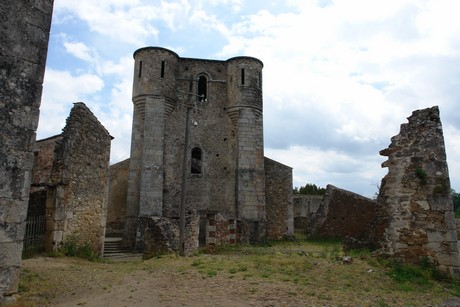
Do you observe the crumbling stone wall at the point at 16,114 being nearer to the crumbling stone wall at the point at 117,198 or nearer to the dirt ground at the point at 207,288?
the dirt ground at the point at 207,288

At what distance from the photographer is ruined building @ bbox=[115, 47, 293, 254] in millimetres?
19703

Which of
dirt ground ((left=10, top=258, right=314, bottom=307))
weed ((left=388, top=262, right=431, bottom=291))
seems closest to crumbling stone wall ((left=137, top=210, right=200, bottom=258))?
dirt ground ((left=10, top=258, right=314, bottom=307))

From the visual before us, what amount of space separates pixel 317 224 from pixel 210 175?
21.0 feet

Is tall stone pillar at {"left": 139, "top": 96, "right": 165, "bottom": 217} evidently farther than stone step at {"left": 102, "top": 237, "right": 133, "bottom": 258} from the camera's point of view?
Yes

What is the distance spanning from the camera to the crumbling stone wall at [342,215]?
19188 mm

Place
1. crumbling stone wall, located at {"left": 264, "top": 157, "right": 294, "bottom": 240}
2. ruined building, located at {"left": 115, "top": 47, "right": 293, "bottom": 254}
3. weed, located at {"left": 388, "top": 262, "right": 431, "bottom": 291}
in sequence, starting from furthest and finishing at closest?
crumbling stone wall, located at {"left": 264, "top": 157, "right": 294, "bottom": 240} → ruined building, located at {"left": 115, "top": 47, "right": 293, "bottom": 254} → weed, located at {"left": 388, "top": 262, "right": 431, "bottom": 291}

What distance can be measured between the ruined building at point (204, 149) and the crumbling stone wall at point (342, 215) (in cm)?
224

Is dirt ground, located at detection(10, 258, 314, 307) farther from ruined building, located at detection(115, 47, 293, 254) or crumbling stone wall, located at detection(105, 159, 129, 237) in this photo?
crumbling stone wall, located at detection(105, 159, 129, 237)

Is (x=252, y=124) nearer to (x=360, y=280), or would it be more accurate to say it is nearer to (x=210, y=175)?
(x=210, y=175)

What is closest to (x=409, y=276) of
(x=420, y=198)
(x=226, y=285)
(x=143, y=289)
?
(x=420, y=198)

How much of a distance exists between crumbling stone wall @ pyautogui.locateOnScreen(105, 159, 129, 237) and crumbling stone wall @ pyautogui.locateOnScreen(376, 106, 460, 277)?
593 inches

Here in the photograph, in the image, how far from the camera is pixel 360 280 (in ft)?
27.7

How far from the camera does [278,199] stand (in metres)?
22.6

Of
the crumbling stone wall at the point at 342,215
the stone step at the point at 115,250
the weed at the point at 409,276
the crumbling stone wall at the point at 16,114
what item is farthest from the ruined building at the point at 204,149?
the crumbling stone wall at the point at 16,114
